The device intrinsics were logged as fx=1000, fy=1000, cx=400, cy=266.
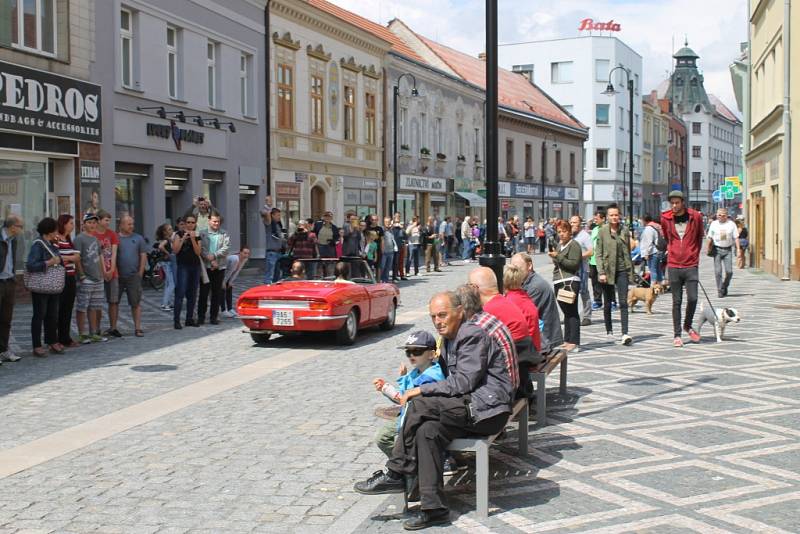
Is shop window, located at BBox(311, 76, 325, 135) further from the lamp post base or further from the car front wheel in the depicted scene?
the lamp post base

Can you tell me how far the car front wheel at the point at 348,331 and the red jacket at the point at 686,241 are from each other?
171 inches

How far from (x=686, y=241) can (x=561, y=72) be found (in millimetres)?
72355

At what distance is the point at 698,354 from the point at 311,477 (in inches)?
284

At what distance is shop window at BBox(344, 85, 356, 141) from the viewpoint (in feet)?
123

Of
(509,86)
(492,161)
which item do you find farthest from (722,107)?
(492,161)

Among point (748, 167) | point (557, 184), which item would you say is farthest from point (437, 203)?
point (557, 184)

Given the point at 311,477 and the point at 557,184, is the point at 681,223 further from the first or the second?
the point at 557,184

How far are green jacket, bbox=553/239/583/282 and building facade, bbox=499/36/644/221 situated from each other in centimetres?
6830

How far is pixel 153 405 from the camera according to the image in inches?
361

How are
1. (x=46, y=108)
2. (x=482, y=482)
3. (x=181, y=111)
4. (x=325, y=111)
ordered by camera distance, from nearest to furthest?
1. (x=482, y=482)
2. (x=46, y=108)
3. (x=181, y=111)
4. (x=325, y=111)

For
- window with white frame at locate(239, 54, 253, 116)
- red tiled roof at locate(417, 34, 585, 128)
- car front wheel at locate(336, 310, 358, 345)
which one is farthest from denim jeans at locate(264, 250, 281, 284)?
red tiled roof at locate(417, 34, 585, 128)

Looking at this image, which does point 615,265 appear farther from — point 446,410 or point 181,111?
point 181,111

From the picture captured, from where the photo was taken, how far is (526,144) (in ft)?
202

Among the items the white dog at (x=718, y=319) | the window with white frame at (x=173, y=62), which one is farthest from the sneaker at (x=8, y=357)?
the window with white frame at (x=173, y=62)
